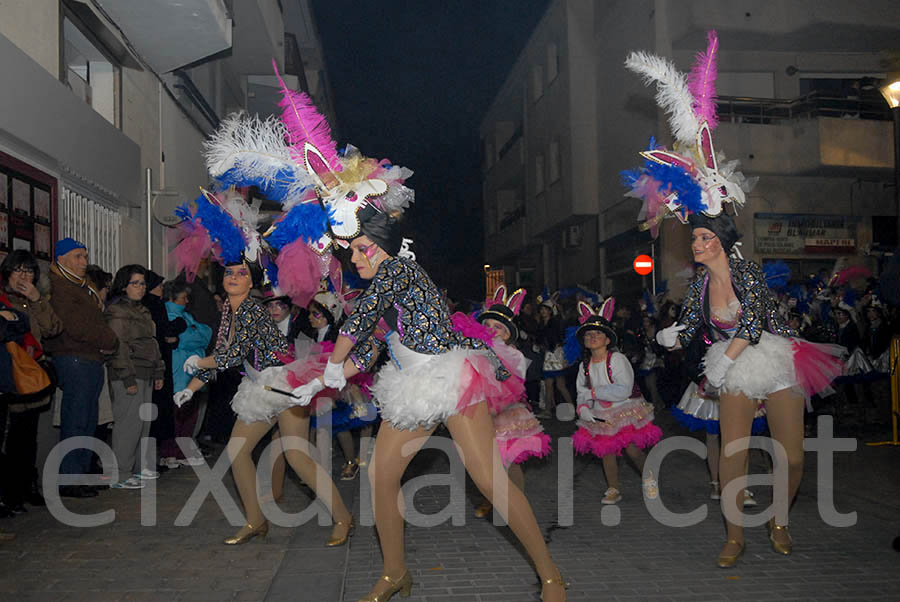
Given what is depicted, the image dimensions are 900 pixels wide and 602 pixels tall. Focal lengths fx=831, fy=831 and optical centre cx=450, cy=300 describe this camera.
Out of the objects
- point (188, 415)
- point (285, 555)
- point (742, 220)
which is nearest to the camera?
point (285, 555)

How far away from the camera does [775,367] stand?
4.98 metres

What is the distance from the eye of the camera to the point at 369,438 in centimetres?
834

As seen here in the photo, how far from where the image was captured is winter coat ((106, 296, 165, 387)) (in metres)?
7.33

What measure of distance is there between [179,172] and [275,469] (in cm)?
875

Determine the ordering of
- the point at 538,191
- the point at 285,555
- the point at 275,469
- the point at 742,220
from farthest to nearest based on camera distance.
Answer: the point at 538,191, the point at 742,220, the point at 275,469, the point at 285,555

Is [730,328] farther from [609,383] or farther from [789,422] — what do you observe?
[609,383]

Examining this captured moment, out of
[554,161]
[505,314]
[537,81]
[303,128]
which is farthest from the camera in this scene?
[537,81]

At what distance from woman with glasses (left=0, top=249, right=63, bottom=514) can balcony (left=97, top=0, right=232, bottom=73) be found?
A: 5.57m

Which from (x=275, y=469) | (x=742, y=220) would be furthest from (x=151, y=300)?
(x=742, y=220)

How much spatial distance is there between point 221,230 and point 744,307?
3.41 m

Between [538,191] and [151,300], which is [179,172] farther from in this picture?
[538,191]

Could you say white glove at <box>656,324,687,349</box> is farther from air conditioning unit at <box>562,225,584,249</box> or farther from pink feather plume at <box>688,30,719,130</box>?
air conditioning unit at <box>562,225,584,249</box>

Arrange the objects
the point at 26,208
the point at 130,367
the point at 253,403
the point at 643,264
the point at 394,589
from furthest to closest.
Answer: the point at 643,264
the point at 26,208
the point at 130,367
the point at 253,403
the point at 394,589

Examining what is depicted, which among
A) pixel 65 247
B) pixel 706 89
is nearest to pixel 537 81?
pixel 65 247
